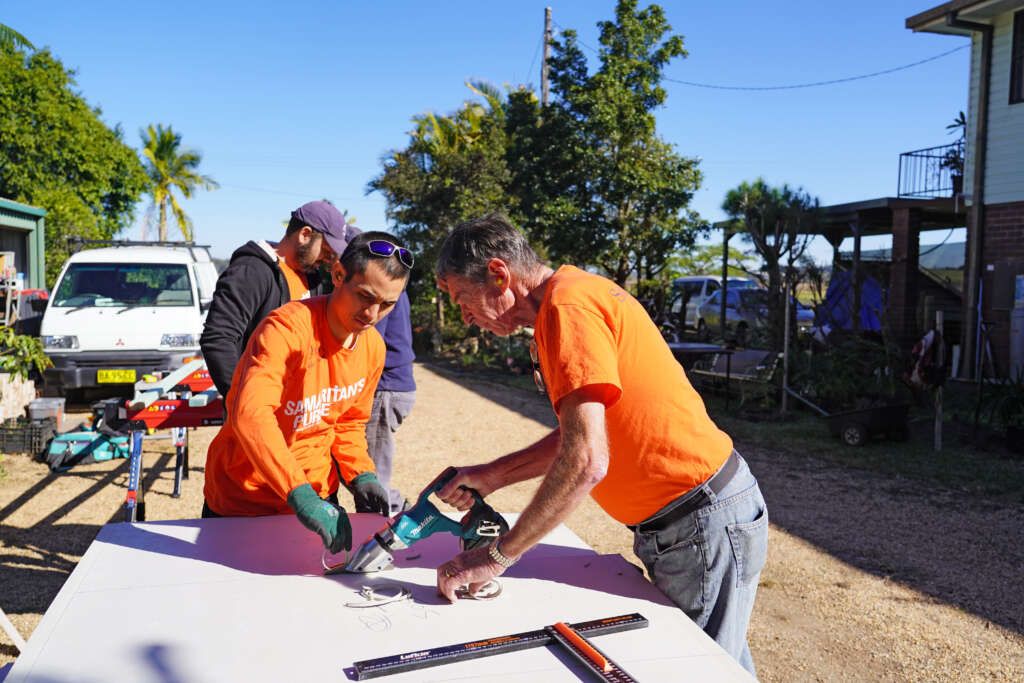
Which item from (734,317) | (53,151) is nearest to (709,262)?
(734,317)

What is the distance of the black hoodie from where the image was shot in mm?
3426

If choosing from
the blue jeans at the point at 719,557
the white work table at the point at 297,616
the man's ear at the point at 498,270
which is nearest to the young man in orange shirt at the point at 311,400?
the white work table at the point at 297,616

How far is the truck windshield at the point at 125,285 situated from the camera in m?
9.23

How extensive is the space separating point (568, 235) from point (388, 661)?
45.6ft

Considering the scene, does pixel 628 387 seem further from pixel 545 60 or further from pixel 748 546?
pixel 545 60

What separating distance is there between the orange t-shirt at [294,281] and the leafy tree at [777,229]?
7.83m

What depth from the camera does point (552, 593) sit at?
203cm

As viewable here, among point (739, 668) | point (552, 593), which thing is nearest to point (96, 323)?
point (552, 593)

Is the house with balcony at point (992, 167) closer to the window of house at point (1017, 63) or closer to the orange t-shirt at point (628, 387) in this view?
the window of house at point (1017, 63)

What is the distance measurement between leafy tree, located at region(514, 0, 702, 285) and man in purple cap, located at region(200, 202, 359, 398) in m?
11.5

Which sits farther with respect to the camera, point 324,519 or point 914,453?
point 914,453

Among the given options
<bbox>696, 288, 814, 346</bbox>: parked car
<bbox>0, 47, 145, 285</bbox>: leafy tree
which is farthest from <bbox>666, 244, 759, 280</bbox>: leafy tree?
<bbox>0, 47, 145, 285</bbox>: leafy tree

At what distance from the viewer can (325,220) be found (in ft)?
12.0

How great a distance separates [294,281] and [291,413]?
56.3 inches
